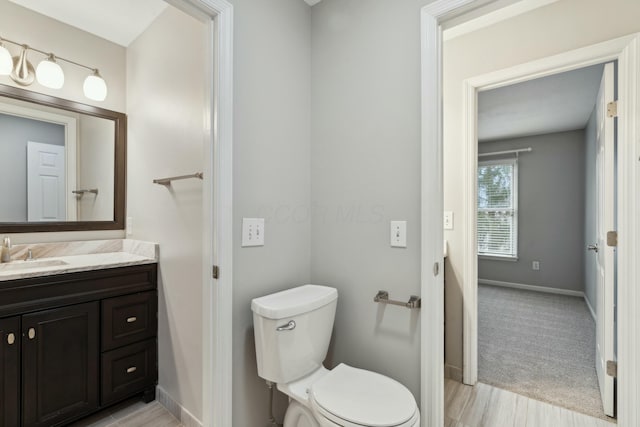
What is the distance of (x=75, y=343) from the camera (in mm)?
1663

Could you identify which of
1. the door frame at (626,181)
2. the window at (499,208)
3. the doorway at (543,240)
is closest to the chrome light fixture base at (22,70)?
the door frame at (626,181)

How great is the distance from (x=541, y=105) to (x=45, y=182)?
4.70m

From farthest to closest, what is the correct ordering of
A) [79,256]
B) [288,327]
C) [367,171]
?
[79,256] < [367,171] < [288,327]

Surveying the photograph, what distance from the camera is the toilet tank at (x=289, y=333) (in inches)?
49.4

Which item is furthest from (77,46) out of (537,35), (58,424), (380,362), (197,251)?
(537,35)

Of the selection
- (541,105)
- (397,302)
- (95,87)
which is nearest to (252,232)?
(397,302)

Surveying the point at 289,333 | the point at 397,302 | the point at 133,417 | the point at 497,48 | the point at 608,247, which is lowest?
the point at 133,417

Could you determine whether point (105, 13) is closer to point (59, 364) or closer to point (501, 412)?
point (59, 364)

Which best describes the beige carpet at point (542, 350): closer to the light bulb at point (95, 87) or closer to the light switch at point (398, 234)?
the light switch at point (398, 234)

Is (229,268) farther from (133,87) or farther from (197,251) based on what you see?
(133,87)

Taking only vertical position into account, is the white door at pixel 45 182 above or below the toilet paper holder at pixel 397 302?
above

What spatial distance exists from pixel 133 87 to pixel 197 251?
1534mm

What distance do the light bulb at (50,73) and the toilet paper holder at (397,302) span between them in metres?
2.46

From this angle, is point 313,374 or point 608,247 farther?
point 608,247
